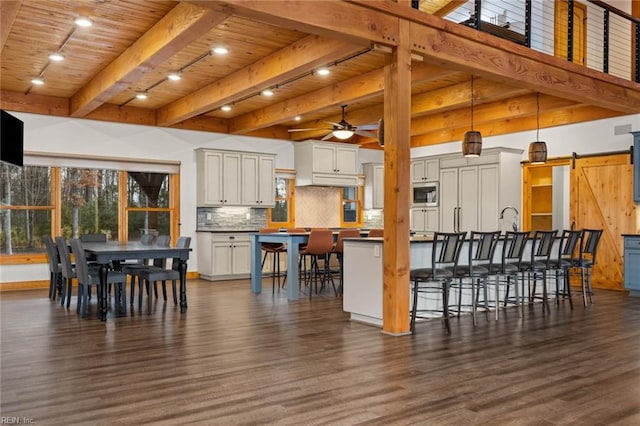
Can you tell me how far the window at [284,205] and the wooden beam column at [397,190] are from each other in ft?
20.3

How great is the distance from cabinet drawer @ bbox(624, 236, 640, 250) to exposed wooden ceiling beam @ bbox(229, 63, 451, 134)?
12.8 feet

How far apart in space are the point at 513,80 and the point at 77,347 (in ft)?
17.2

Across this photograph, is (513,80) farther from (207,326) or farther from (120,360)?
(120,360)

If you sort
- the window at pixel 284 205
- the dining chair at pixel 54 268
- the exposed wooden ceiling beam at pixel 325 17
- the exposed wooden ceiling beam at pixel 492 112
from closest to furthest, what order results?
the exposed wooden ceiling beam at pixel 325 17 < the dining chair at pixel 54 268 < the exposed wooden ceiling beam at pixel 492 112 < the window at pixel 284 205

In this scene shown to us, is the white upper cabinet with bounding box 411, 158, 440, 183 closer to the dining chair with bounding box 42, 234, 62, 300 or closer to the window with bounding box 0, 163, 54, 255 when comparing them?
the window with bounding box 0, 163, 54, 255

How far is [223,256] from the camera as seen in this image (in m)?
9.59

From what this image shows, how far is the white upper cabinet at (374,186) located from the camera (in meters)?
11.8

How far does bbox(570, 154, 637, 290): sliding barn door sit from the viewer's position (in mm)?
8352

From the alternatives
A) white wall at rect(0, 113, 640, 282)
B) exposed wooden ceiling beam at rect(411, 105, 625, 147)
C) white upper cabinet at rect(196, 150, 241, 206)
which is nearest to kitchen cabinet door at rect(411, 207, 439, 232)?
white wall at rect(0, 113, 640, 282)

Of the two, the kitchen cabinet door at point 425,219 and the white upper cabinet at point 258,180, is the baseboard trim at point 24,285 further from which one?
the kitchen cabinet door at point 425,219

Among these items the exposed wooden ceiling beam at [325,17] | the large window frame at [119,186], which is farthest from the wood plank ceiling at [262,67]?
the large window frame at [119,186]

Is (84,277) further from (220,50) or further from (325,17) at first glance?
(325,17)

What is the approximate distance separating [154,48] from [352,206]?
7208mm

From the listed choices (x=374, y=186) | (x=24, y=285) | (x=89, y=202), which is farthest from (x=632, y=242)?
(x=24, y=285)
